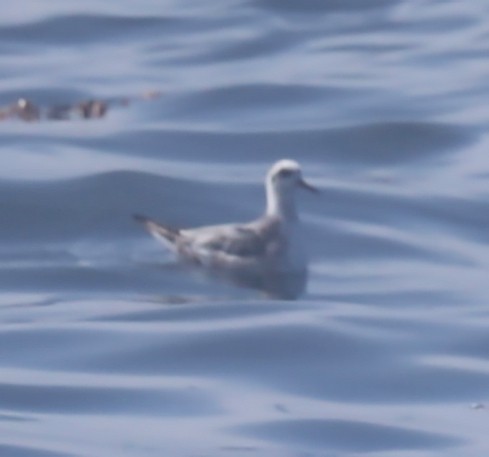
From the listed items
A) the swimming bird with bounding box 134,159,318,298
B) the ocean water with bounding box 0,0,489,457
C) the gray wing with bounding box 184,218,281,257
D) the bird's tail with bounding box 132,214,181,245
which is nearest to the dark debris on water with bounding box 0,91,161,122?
the ocean water with bounding box 0,0,489,457

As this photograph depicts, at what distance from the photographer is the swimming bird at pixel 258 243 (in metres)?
15.2

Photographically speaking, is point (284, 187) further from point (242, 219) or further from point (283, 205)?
point (242, 219)

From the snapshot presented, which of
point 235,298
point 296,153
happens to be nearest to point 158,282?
point 235,298

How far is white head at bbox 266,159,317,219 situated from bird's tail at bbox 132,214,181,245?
74 centimetres

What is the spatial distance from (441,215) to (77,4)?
45.5 ft

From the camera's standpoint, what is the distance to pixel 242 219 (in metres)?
17.3

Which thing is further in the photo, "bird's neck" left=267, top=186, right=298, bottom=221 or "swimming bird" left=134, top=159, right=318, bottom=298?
"bird's neck" left=267, top=186, right=298, bottom=221

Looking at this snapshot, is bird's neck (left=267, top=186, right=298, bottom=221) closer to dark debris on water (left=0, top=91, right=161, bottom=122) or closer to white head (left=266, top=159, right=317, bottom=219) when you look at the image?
white head (left=266, top=159, right=317, bottom=219)

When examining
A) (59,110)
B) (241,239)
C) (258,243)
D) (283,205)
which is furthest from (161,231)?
(59,110)

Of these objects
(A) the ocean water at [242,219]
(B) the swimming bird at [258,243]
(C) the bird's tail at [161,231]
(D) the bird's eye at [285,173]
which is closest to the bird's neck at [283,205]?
(B) the swimming bird at [258,243]

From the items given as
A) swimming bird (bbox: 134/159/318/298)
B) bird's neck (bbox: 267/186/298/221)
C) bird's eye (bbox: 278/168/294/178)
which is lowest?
swimming bird (bbox: 134/159/318/298)

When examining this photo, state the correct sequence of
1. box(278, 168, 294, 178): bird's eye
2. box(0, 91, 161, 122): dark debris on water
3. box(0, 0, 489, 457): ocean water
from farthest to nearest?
box(0, 91, 161, 122): dark debris on water, box(278, 168, 294, 178): bird's eye, box(0, 0, 489, 457): ocean water

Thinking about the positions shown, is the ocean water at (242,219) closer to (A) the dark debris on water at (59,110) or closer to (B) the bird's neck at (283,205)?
(A) the dark debris on water at (59,110)

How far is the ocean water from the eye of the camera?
35.9 ft
